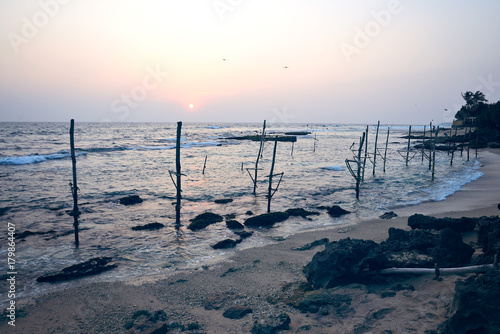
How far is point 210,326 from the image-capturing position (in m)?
5.09

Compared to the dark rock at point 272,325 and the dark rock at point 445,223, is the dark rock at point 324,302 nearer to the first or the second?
the dark rock at point 272,325

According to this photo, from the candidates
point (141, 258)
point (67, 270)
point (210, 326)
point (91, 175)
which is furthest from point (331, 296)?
point (91, 175)

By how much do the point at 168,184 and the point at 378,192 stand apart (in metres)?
13.5

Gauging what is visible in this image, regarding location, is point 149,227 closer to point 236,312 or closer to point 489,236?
point 236,312

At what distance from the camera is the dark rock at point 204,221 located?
11.5m

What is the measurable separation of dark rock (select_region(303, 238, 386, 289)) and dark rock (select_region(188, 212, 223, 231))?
20.1ft

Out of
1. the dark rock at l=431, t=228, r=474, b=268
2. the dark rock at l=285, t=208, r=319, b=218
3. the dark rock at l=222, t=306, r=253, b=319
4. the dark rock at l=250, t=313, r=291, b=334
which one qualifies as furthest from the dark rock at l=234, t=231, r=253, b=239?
the dark rock at l=431, t=228, r=474, b=268

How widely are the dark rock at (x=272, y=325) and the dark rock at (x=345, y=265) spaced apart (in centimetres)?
130

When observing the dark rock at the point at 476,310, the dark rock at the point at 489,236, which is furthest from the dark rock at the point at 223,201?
the dark rock at the point at 476,310

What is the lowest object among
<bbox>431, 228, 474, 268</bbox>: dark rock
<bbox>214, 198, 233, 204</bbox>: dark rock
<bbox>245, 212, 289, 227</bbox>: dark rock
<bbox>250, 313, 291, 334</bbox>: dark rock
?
<bbox>214, 198, 233, 204</bbox>: dark rock

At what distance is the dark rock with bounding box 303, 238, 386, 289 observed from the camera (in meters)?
5.89

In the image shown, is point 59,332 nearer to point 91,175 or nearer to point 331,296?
point 331,296

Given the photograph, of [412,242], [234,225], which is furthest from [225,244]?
[412,242]

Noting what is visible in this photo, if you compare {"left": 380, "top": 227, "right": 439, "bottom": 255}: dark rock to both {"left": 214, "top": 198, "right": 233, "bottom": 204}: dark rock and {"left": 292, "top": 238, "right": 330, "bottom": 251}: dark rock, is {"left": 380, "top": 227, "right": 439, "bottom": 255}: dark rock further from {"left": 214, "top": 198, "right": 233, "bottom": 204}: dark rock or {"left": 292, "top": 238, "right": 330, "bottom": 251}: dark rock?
{"left": 214, "top": 198, "right": 233, "bottom": 204}: dark rock
